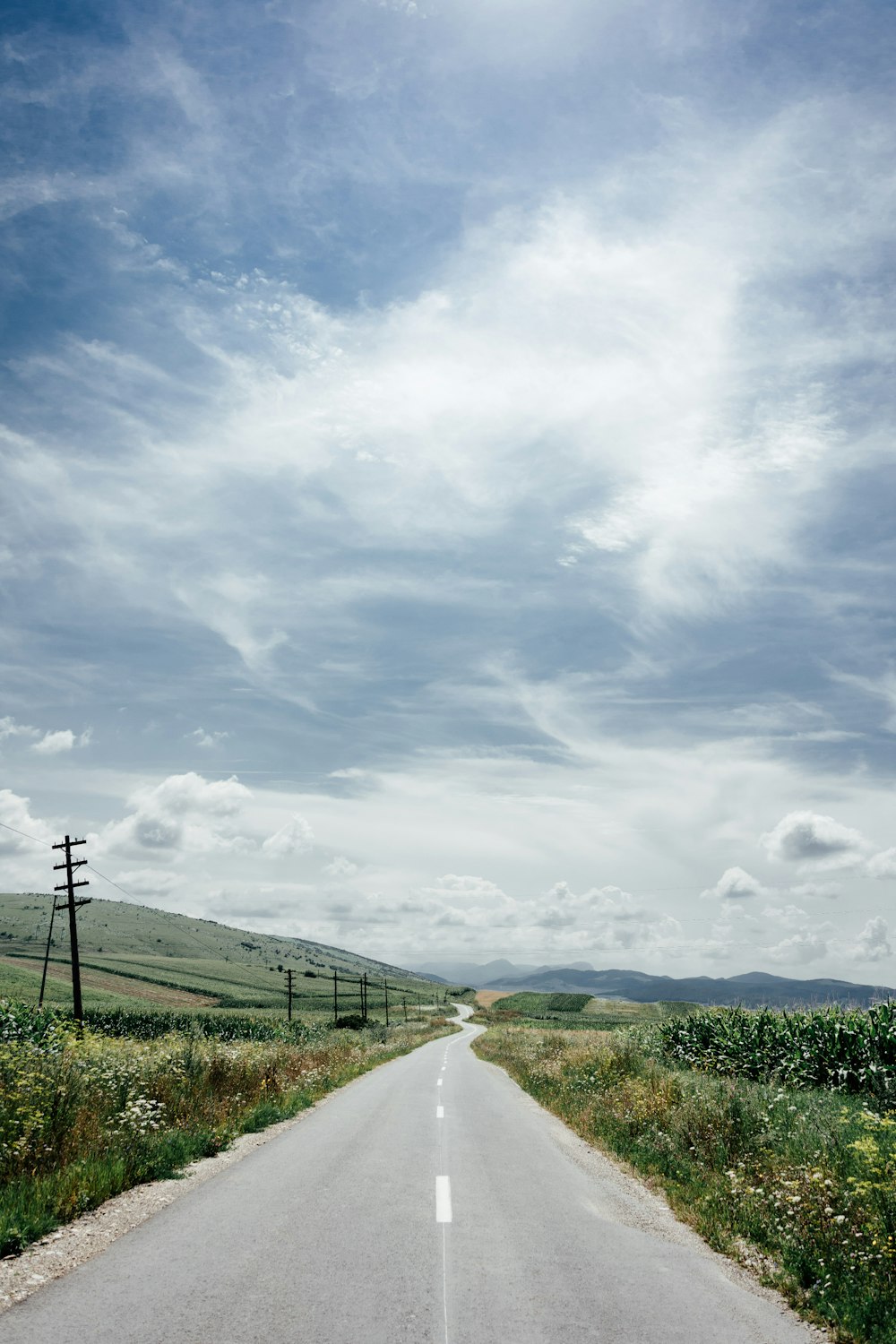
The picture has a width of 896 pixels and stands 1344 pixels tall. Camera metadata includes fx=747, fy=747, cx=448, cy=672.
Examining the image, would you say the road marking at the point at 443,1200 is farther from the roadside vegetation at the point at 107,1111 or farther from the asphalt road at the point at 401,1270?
the roadside vegetation at the point at 107,1111

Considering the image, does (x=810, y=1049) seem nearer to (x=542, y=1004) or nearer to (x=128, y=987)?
(x=128, y=987)

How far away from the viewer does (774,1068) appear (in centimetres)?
2289

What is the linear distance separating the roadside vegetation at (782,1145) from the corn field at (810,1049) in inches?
1.8

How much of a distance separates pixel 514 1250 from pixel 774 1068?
1867 cm

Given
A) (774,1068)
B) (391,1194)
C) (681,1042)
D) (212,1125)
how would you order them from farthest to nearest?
(681,1042)
(774,1068)
(212,1125)
(391,1194)

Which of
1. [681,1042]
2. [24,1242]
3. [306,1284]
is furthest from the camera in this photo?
[681,1042]

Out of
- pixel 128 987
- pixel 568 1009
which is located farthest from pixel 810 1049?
pixel 568 1009

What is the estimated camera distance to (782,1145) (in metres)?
11.1

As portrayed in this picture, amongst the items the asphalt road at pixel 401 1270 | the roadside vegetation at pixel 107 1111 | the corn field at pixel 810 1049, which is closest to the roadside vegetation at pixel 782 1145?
the corn field at pixel 810 1049

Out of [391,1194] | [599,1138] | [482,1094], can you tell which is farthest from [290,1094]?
[391,1194]

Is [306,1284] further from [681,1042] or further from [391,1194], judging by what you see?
[681,1042]

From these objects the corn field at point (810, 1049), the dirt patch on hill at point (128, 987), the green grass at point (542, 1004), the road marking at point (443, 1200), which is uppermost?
the road marking at point (443, 1200)

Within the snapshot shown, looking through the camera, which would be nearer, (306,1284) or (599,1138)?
(306,1284)

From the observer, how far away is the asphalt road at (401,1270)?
587cm
